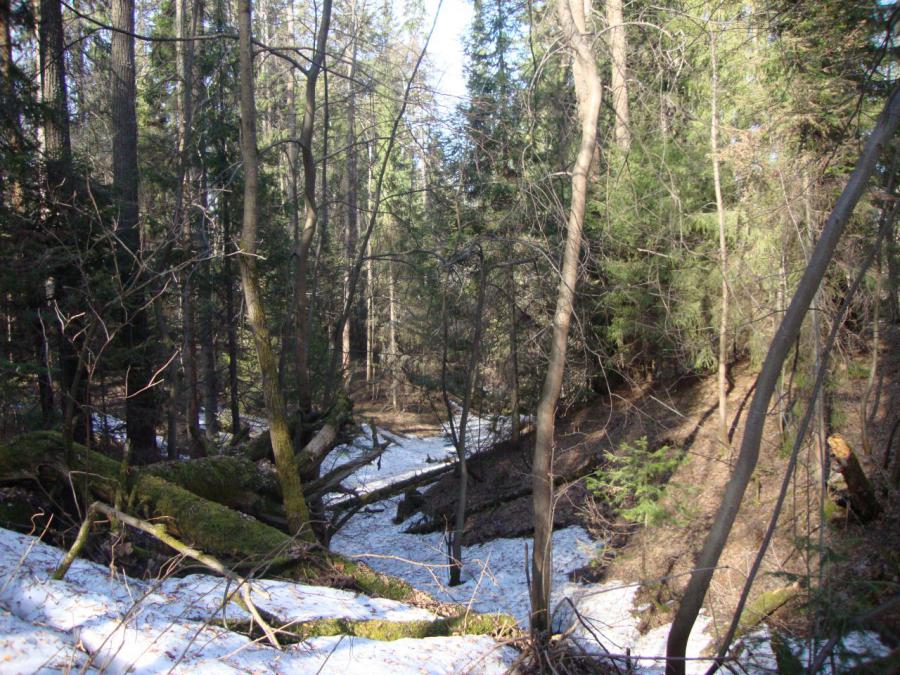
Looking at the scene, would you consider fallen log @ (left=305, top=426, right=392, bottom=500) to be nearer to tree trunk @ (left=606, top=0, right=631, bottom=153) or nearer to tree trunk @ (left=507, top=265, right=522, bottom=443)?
tree trunk @ (left=507, top=265, right=522, bottom=443)

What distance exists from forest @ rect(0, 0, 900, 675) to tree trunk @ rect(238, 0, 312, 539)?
0.13ft

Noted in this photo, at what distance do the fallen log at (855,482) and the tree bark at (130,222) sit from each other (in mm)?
9252

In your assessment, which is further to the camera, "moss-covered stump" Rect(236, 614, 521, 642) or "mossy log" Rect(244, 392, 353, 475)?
"mossy log" Rect(244, 392, 353, 475)

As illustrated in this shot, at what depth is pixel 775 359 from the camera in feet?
15.3

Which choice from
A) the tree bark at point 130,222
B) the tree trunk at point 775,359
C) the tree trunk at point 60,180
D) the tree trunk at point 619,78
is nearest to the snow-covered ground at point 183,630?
the tree trunk at point 775,359

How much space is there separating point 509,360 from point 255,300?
8123mm

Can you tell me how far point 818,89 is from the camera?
7.82 metres

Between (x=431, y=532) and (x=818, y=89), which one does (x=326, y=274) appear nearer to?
(x=431, y=532)

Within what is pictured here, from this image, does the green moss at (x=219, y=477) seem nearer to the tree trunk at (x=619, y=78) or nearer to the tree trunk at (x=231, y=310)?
the tree trunk at (x=619, y=78)

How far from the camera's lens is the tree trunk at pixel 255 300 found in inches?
261

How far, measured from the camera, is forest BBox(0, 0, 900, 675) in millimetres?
4598

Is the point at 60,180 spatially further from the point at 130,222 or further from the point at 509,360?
the point at 509,360

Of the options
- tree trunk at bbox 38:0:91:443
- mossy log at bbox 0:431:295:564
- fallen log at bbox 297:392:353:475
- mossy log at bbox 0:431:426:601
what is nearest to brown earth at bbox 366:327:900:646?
mossy log at bbox 0:431:426:601

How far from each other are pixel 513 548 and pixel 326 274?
7.14 meters
